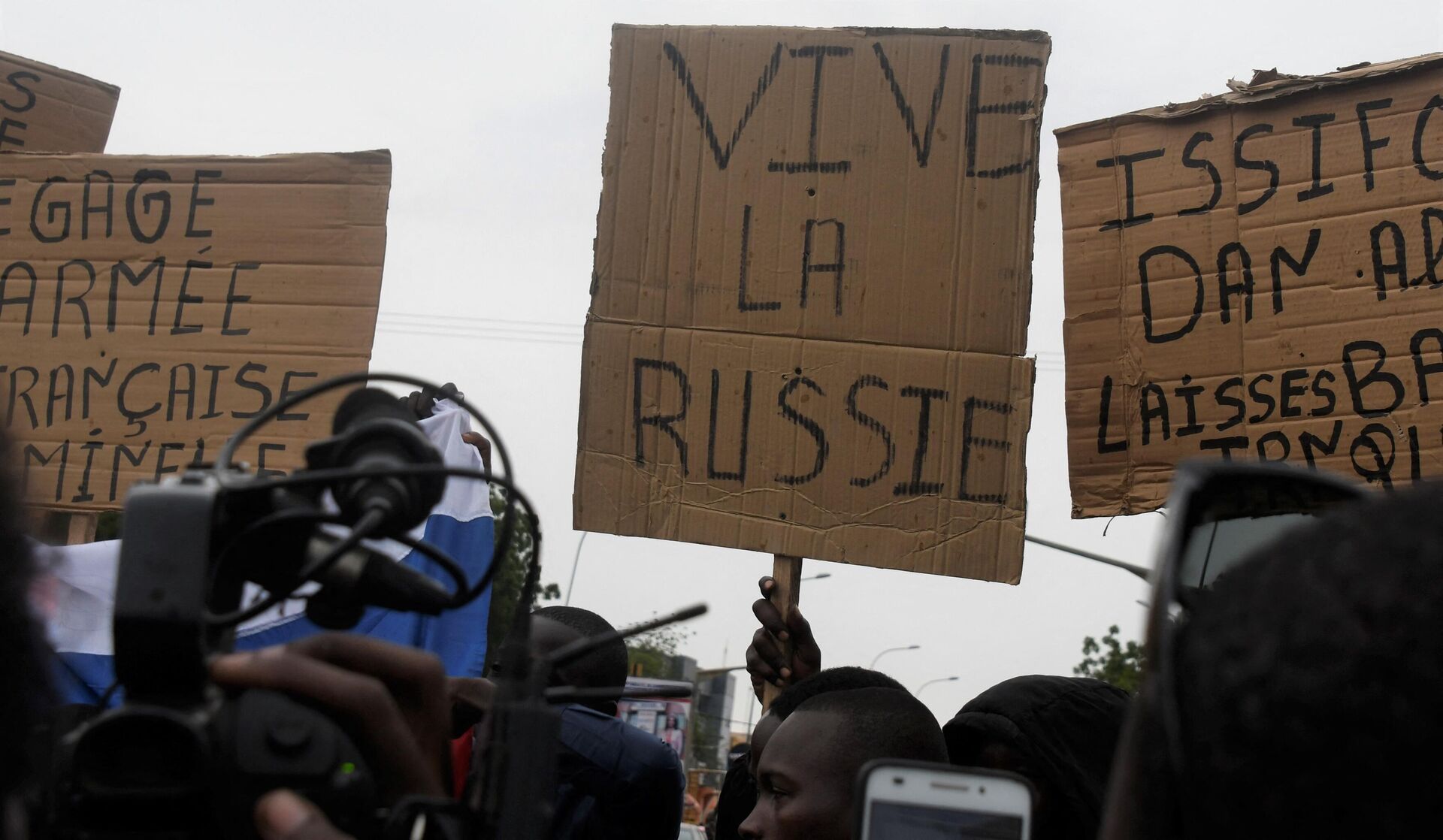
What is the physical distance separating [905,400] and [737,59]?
1012mm

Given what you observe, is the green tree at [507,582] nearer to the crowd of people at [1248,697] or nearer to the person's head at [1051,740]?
the crowd of people at [1248,697]

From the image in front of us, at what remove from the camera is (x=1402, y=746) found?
28.0 inches

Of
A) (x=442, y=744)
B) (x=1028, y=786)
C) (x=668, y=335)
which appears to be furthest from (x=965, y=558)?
(x=442, y=744)

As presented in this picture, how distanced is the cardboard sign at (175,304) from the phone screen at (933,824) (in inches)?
97.0

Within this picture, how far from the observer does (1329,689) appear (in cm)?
73

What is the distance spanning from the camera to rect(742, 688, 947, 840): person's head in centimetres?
269

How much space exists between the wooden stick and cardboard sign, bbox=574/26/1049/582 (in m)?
0.05

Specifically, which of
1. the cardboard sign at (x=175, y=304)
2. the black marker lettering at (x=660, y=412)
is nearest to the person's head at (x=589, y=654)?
the black marker lettering at (x=660, y=412)

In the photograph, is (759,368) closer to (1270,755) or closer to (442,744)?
(442,744)

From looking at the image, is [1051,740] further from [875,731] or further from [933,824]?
[933,824]

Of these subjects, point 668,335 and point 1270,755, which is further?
point 668,335

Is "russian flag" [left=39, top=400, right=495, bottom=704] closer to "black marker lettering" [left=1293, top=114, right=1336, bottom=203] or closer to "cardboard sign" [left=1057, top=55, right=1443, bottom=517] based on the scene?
"cardboard sign" [left=1057, top=55, right=1443, bottom=517]

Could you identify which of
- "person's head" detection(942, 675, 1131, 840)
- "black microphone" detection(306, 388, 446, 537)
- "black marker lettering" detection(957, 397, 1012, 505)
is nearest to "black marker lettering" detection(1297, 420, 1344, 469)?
"black marker lettering" detection(957, 397, 1012, 505)

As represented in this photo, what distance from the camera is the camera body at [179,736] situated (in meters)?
1.06
